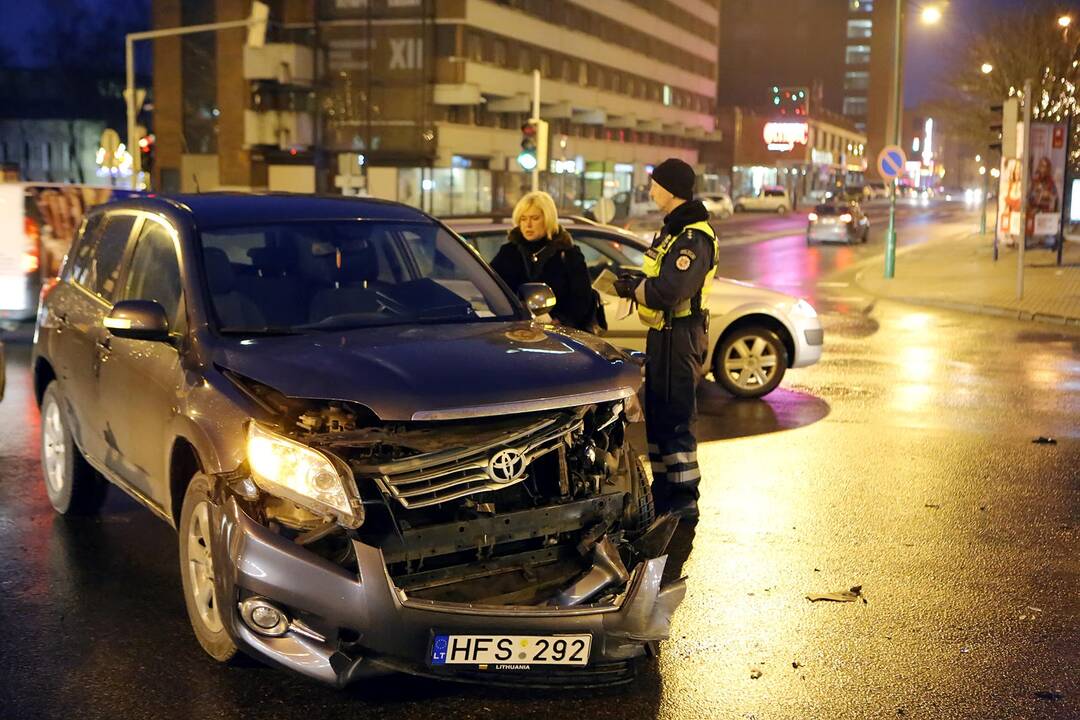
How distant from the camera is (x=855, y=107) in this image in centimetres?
17562

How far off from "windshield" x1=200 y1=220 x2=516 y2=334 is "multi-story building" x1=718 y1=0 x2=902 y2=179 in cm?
11493

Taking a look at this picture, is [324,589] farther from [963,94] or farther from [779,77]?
[779,77]

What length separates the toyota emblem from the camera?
4395 millimetres

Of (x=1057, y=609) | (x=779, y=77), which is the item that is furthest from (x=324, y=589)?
(x=779, y=77)

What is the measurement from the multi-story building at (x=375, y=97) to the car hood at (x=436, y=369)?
170 ft

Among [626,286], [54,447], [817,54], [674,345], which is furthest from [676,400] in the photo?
[817,54]

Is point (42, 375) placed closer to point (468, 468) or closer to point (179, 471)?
point (179, 471)

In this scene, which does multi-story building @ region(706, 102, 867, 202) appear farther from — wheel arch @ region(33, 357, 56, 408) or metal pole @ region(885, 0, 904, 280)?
wheel arch @ region(33, 357, 56, 408)

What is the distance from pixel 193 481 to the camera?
15.4ft

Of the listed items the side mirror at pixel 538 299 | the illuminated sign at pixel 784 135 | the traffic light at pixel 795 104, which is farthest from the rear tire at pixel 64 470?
the illuminated sign at pixel 784 135

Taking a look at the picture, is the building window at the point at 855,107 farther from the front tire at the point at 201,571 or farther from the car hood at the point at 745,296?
the front tire at the point at 201,571

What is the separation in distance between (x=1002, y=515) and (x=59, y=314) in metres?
5.30

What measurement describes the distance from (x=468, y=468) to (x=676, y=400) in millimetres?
2819

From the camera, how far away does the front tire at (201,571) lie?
461cm
